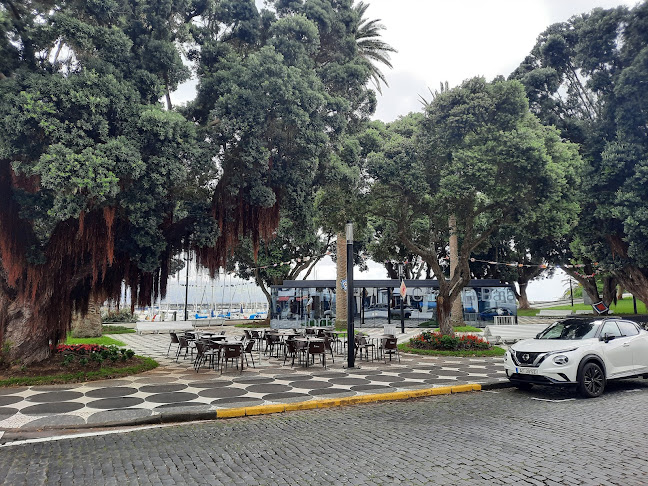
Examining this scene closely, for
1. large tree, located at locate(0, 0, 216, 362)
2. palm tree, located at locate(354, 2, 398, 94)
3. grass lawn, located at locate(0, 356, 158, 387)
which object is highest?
palm tree, located at locate(354, 2, 398, 94)

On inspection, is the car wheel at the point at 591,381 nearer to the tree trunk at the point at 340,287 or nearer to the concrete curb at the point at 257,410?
the concrete curb at the point at 257,410

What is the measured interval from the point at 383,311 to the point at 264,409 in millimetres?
23768

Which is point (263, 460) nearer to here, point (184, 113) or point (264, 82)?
point (264, 82)

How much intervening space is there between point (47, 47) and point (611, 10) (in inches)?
1088

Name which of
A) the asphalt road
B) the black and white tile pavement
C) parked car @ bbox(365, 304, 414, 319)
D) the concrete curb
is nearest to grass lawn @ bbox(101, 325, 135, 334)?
the black and white tile pavement

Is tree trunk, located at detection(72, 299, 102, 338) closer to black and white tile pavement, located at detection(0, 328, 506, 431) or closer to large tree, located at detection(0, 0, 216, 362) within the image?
black and white tile pavement, located at detection(0, 328, 506, 431)

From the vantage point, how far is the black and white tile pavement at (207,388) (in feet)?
24.0

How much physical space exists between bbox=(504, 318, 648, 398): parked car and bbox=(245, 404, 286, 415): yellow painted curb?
A: 4972mm

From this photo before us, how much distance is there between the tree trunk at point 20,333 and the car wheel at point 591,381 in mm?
12535

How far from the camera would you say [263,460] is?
5.09m

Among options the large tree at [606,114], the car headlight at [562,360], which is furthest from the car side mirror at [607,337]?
the large tree at [606,114]

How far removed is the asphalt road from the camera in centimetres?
455

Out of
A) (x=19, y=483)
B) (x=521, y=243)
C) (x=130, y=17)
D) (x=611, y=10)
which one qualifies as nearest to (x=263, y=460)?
(x=19, y=483)

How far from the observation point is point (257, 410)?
25.1 ft
